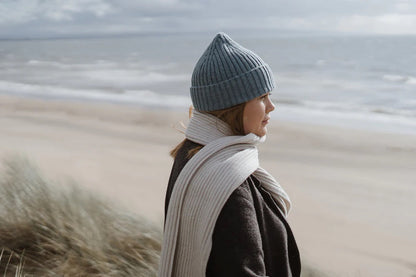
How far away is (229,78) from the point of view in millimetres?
1848

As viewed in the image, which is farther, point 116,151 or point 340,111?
point 340,111

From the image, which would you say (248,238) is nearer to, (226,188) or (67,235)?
(226,188)

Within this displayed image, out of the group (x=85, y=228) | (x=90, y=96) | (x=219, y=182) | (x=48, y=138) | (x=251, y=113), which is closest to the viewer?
(x=219, y=182)

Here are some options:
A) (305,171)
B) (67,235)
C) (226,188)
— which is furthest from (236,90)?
(305,171)


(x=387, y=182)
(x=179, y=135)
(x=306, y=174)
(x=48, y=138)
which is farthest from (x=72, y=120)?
(x=387, y=182)

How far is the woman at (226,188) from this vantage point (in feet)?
5.53

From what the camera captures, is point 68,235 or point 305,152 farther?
point 305,152

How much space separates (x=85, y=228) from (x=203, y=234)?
5.98ft

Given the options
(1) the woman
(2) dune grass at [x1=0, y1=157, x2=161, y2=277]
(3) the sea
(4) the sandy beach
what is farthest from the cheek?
(3) the sea

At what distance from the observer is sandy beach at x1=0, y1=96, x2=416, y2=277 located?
5031mm

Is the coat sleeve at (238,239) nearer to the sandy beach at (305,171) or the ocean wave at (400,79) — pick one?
the sandy beach at (305,171)

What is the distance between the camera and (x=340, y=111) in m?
14.4

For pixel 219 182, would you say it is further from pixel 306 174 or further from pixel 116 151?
pixel 116 151

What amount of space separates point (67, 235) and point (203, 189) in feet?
6.20
